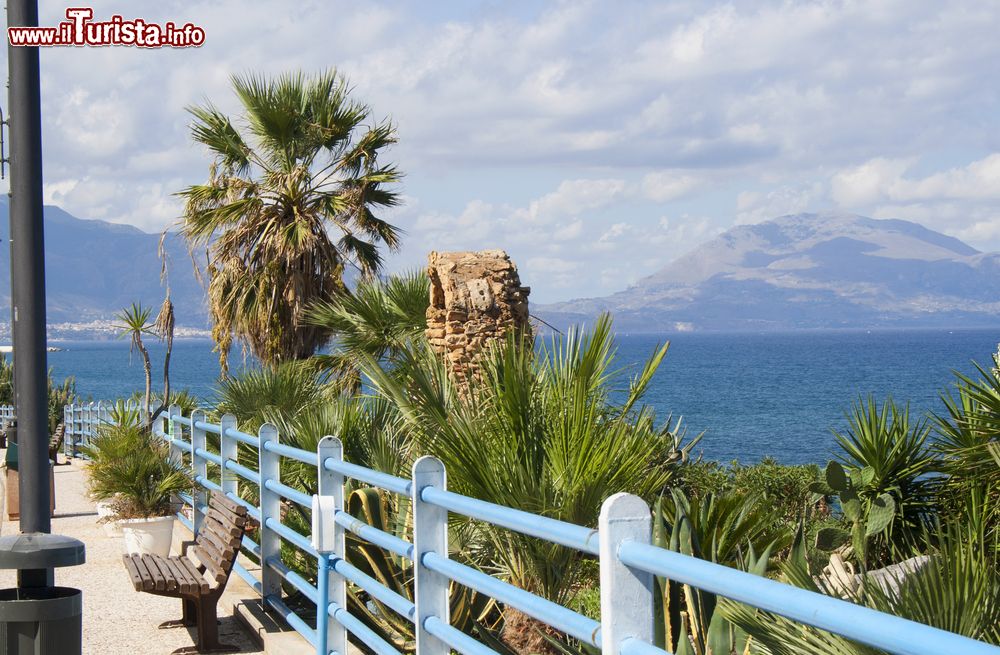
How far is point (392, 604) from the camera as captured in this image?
4.62 m

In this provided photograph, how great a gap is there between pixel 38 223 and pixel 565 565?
313 cm

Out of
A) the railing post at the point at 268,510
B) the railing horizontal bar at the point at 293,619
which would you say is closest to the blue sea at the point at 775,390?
the railing post at the point at 268,510

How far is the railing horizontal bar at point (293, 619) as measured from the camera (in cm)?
620

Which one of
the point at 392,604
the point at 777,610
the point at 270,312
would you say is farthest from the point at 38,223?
the point at 270,312

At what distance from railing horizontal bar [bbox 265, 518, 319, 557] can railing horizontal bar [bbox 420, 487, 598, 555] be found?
2.21m

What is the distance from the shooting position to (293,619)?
21.4ft

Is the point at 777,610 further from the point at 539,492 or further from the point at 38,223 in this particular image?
the point at 38,223

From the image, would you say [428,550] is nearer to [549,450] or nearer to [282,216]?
[549,450]

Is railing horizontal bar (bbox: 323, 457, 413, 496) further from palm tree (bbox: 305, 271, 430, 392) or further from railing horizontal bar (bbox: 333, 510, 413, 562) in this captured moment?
palm tree (bbox: 305, 271, 430, 392)

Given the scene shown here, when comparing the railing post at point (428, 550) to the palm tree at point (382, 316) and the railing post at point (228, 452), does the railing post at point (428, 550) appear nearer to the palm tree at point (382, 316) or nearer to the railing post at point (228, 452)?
the railing post at point (228, 452)

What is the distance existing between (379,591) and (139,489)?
5757mm

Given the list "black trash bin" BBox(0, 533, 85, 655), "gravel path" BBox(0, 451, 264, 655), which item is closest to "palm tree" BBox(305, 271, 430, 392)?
"gravel path" BBox(0, 451, 264, 655)

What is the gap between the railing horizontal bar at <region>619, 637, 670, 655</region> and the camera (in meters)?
2.56

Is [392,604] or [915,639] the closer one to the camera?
[915,639]
